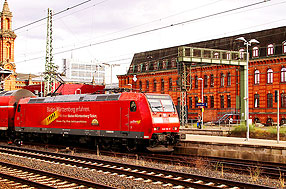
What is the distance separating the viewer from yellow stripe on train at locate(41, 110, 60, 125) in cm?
2355

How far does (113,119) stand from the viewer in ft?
64.1

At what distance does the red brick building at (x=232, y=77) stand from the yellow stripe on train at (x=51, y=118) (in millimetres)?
18737

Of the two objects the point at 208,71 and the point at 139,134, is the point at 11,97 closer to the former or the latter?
the point at 139,134

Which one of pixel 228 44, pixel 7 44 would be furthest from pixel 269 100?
pixel 7 44

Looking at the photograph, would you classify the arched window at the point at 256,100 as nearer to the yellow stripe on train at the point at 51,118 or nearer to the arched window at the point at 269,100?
the arched window at the point at 269,100

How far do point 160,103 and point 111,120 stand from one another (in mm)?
2908

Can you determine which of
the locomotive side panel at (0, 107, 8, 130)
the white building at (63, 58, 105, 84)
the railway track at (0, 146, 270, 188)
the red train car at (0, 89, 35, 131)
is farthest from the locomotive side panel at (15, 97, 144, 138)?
the white building at (63, 58, 105, 84)

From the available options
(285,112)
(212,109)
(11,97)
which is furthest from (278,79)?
(11,97)

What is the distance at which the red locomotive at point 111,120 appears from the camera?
18109mm

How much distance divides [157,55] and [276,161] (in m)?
54.4

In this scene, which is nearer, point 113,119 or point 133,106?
point 133,106

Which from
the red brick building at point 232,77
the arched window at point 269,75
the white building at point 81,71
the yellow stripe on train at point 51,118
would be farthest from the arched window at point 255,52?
the white building at point 81,71

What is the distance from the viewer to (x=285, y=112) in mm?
47969

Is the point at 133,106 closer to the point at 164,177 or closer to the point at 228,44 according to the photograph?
the point at 164,177
